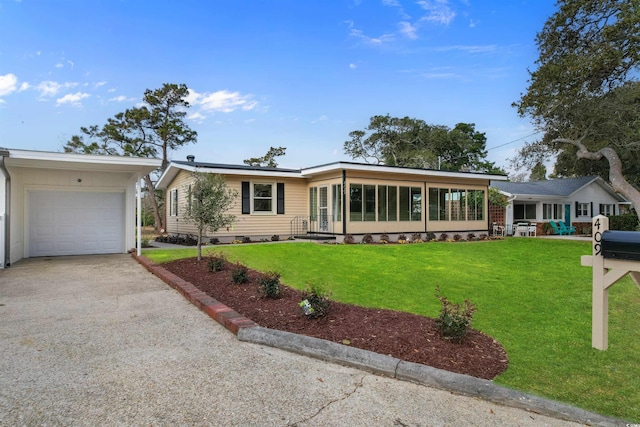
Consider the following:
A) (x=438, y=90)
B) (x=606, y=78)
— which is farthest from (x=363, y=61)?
(x=606, y=78)

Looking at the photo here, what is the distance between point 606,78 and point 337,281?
60.8 ft

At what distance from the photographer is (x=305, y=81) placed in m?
17.2

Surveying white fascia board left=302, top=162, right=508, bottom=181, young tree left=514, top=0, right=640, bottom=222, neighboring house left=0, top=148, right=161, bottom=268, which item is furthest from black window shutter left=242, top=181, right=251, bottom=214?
young tree left=514, top=0, right=640, bottom=222

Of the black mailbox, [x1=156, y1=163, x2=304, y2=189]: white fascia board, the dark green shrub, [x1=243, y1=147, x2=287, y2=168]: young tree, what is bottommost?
the dark green shrub

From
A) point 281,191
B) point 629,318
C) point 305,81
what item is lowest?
point 629,318

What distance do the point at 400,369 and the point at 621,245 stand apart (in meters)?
2.07

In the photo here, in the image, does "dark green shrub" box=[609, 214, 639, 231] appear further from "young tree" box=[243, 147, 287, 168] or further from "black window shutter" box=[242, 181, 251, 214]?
"young tree" box=[243, 147, 287, 168]

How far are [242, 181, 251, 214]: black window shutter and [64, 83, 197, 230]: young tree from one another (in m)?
10.3

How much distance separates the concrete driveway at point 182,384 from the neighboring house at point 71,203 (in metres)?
6.34

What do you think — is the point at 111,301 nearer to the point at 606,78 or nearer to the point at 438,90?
the point at 438,90

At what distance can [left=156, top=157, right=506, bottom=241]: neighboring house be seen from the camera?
15492 mm

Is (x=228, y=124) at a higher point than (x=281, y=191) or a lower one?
higher

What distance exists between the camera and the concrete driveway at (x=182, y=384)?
259 centimetres

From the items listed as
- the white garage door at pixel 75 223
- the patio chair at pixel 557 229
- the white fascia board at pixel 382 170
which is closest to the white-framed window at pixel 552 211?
the patio chair at pixel 557 229
